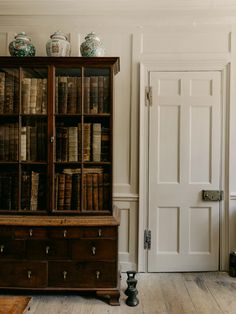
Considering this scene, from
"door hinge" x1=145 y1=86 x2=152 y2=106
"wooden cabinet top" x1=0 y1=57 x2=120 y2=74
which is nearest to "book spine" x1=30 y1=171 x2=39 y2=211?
"wooden cabinet top" x1=0 y1=57 x2=120 y2=74

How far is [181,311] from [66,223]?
3.58ft

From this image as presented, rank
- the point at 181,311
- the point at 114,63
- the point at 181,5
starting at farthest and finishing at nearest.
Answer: the point at 181,5 < the point at 114,63 < the point at 181,311

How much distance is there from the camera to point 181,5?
278cm

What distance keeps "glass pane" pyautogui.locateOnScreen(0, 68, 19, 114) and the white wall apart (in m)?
0.56

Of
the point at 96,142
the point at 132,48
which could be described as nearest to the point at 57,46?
the point at 132,48

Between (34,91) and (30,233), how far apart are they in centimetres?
115

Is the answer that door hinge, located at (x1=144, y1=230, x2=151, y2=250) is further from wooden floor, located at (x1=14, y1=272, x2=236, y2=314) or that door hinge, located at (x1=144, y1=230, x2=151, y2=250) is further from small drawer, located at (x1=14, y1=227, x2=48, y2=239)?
small drawer, located at (x1=14, y1=227, x2=48, y2=239)

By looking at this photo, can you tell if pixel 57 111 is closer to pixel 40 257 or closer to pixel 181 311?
pixel 40 257

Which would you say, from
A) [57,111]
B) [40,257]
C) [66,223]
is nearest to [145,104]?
[57,111]

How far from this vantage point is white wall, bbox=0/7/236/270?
9.33 ft

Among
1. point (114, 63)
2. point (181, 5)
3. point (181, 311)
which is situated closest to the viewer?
point (181, 311)

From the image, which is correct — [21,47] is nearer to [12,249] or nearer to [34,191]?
Answer: [34,191]

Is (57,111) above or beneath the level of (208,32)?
beneath

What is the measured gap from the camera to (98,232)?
232 cm
